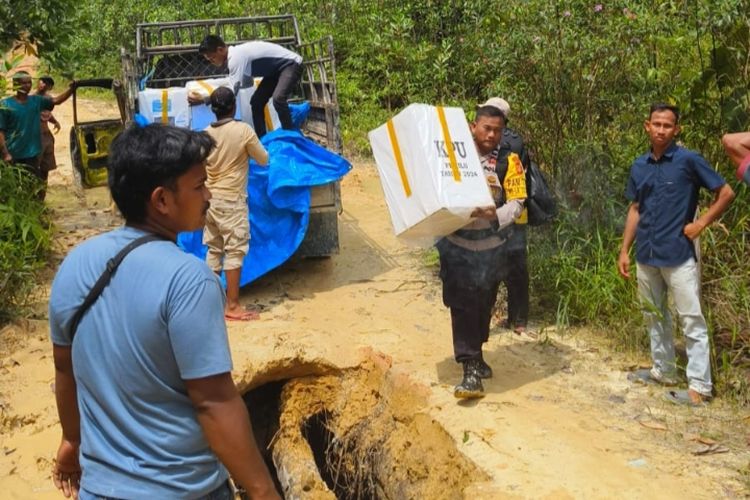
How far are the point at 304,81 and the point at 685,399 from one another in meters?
5.53

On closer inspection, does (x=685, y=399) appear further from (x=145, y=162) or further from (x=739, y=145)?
(x=145, y=162)

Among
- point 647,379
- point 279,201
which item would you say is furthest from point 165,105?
point 647,379

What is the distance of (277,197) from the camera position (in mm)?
6543

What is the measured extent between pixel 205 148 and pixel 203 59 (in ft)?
23.0

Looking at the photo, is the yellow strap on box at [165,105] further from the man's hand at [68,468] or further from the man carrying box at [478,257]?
the man's hand at [68,468]

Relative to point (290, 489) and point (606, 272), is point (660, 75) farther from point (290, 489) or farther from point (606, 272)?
point (290, 489)

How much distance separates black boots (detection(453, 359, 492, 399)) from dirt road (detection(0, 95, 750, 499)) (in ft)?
0.22

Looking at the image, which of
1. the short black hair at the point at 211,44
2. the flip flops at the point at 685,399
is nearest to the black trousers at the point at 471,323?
the flip flops at the point at 685,399

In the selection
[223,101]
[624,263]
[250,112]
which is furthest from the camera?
[250,112]

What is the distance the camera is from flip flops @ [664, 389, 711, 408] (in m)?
4.59

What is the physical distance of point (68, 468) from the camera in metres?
2.45

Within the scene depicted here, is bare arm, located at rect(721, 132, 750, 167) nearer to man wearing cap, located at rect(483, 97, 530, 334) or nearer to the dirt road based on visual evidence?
the dirt road

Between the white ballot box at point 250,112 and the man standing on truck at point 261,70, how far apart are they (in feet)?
0.18

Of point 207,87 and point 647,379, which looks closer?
point 647,379
